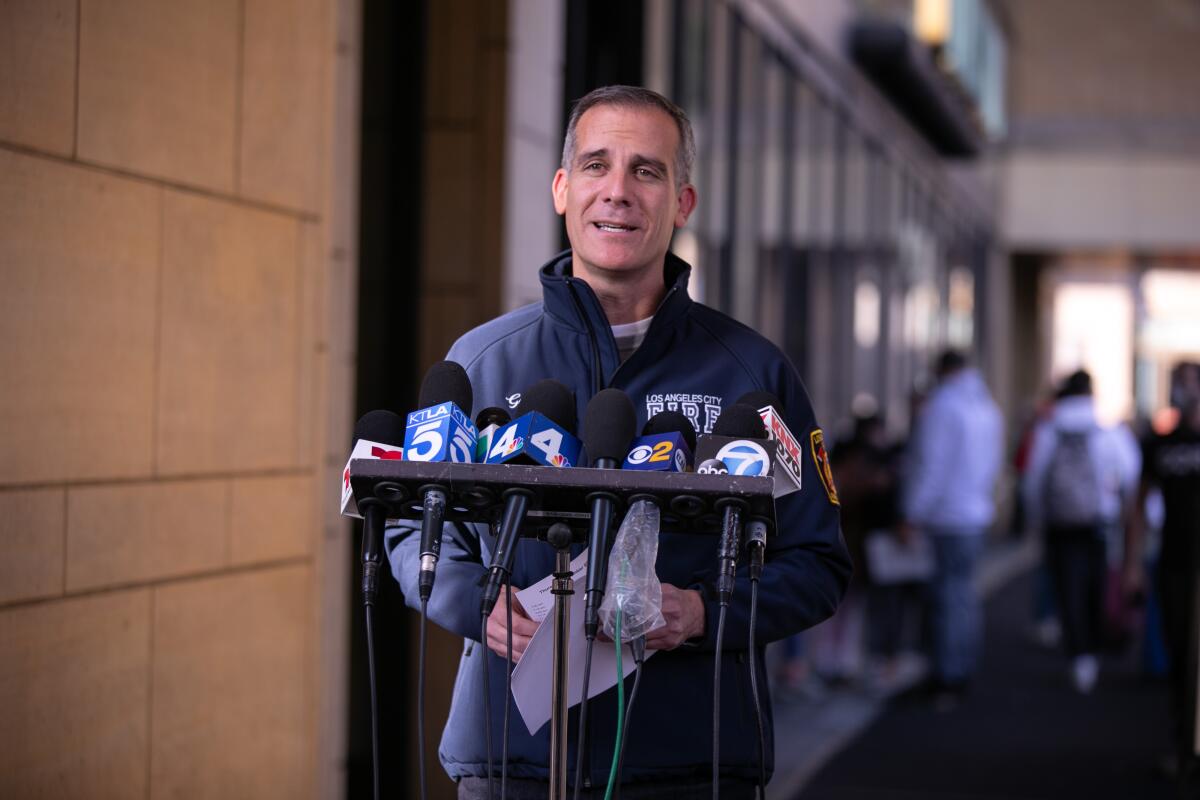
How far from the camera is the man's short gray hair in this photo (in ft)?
9.80

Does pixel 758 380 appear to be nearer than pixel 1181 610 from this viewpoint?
Yes

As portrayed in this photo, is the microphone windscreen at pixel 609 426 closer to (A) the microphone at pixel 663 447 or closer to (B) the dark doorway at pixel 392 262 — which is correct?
Result: (A) the microphone at pixel 663 447

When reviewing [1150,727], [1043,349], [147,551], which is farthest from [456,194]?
[1043,349]

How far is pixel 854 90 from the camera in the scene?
15930 millimetres

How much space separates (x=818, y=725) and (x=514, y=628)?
7577 millimetres

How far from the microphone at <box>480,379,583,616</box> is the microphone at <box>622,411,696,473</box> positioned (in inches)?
4.1

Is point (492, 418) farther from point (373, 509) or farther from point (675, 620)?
point (675, 620)

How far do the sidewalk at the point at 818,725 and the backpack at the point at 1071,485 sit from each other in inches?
59.0

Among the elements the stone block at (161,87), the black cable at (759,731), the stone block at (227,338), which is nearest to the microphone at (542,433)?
the black cable at (759,731)

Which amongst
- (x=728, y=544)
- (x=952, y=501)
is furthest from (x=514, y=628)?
(x=952, y=501)

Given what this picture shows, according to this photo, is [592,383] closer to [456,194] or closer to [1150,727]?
[456,194]

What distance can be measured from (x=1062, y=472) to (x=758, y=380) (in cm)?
938

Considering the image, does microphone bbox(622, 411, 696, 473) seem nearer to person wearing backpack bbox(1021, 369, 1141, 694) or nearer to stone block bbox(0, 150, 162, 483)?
stone block bbox(0, 150, 162, 483)

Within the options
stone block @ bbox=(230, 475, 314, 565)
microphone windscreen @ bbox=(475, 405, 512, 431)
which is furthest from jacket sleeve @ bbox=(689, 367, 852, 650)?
stone block @ bbox=(230, 475, 314, 565)
